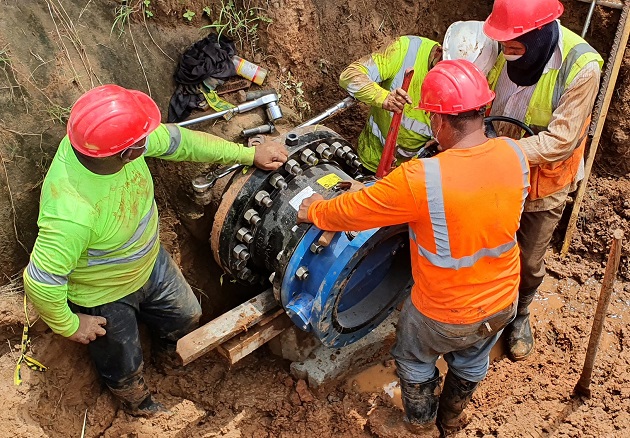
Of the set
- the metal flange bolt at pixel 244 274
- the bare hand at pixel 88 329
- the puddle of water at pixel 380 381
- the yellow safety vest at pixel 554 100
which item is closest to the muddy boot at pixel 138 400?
the bare hand at pixel 88 329

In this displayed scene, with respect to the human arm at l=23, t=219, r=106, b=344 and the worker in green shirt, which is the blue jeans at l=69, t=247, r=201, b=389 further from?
the human arm at l=23, t=219, r=106, b=344

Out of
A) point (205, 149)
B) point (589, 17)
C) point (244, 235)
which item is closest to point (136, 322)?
point (244, 235)

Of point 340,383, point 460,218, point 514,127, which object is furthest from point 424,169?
point 340,383

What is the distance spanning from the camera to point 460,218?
279cm

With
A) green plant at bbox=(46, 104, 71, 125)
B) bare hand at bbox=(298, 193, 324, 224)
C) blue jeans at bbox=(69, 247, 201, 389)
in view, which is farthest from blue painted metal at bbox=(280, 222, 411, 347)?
green plant at bbox=(46, 104, 71, 125)

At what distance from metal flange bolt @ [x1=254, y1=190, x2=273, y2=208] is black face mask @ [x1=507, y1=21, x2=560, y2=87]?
1488 mm

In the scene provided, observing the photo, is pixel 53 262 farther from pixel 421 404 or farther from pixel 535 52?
pixel 535 52

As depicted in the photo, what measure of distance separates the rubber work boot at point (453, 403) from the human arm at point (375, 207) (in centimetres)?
123

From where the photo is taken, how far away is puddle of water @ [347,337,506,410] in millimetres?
4176

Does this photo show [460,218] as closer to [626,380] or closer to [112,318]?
[112,318]

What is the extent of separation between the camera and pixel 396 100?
12.2 ft

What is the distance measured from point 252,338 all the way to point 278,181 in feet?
2.99

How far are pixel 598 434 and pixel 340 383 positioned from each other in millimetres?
1585

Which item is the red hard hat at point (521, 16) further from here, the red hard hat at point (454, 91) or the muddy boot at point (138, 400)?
the muddy boot at point (138, 400)
